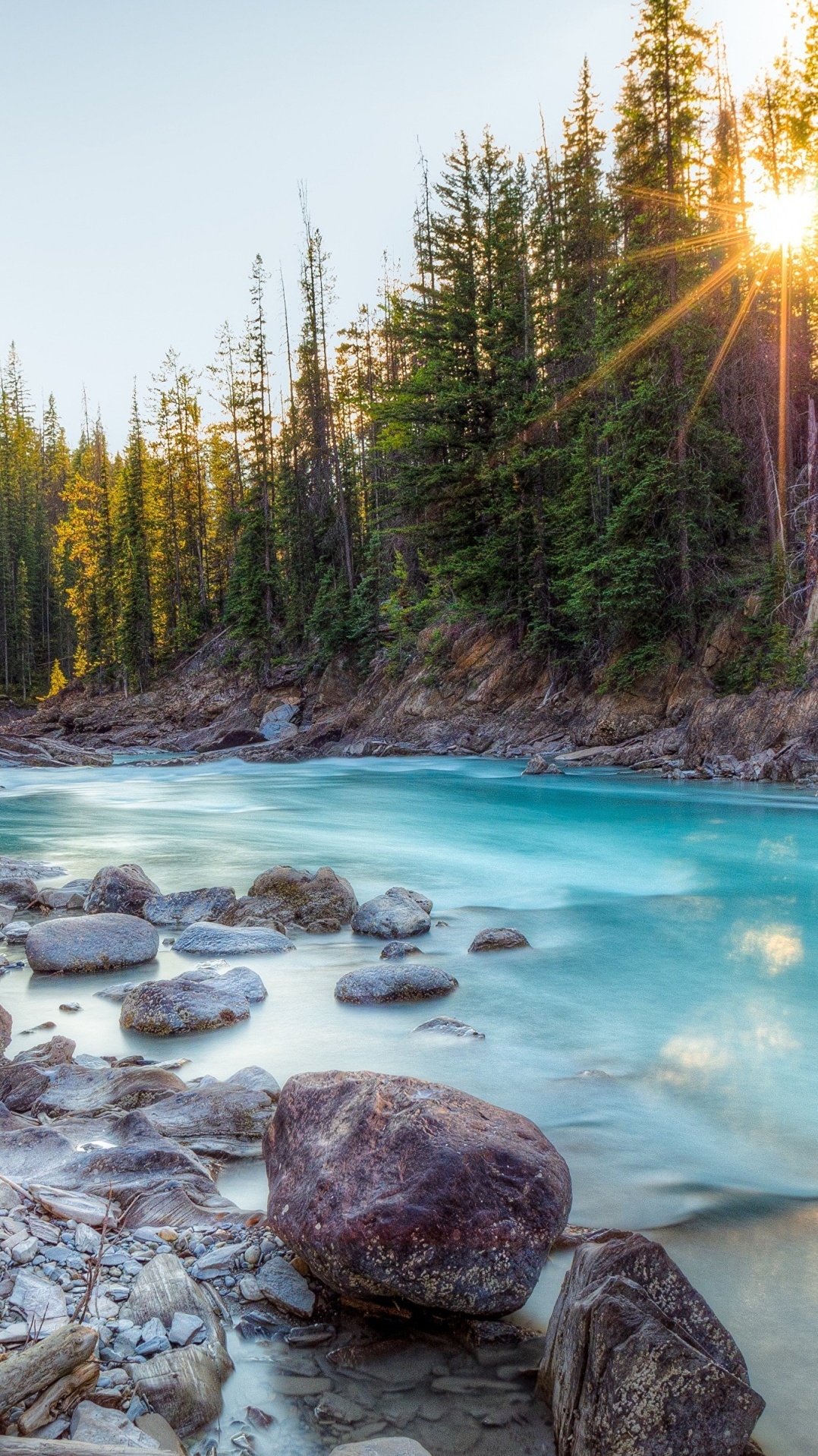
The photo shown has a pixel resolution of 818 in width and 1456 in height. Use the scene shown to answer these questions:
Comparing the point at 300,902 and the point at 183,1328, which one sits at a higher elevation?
the point at 183,1328

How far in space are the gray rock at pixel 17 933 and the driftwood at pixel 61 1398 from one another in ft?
20.4

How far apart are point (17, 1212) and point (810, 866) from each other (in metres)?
10.9

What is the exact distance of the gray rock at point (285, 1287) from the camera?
317cm

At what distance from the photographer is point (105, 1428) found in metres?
2.38

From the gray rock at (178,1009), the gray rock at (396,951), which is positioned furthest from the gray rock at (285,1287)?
the gray rock at (396,951)

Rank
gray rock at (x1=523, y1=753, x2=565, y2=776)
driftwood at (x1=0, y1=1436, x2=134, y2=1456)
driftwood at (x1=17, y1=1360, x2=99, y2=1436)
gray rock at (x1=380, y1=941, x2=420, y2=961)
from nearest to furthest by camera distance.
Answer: driftwood at (x1=0, y1=1436, x2=134, y2=1456)
driftwood at (x1=17, y1=1360, x2=99, y2=1436)
gray rock at (x1=380, y1=941, x2=420, y2=961)
gray rock at (x1=523, y1=753, x2=565, y2=776)

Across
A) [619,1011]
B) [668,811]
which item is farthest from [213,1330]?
[668,811]

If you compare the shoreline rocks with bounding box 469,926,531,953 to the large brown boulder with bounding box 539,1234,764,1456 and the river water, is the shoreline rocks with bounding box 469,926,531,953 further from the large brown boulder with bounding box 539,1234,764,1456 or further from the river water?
the large brown boulder with bounding box 539,1234,764,1456

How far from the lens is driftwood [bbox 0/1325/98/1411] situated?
2346 millimetres

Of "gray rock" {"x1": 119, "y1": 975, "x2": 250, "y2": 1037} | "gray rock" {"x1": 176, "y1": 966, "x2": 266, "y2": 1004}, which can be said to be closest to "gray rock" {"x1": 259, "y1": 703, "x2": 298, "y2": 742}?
"gray rock" {"x1": 176, "y1": 966, "x2": 266, "y2": 1004}

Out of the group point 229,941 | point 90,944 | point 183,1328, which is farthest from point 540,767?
point 183,1328

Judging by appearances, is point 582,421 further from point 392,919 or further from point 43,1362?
point 43,1362

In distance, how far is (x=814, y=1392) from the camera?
2904mm

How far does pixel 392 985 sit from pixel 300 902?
8.60 feet
